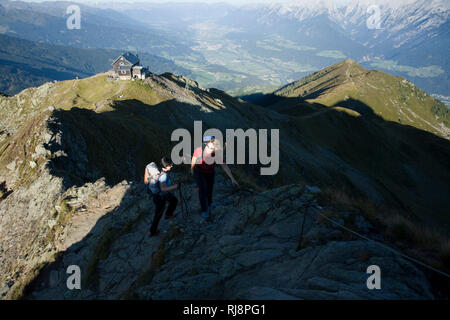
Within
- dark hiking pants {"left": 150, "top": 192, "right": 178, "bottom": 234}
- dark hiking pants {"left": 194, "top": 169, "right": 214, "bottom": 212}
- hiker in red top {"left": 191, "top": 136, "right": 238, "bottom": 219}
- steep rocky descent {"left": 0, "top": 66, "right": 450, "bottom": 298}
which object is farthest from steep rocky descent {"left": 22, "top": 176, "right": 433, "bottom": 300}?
hiker in red top {"left": 191, "top": 136, "right": 238, "bottom": 219}

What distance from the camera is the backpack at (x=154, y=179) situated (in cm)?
972

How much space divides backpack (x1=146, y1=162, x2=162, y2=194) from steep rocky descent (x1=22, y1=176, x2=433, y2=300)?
199 cm

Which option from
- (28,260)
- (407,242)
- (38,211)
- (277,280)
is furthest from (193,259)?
(38,211)

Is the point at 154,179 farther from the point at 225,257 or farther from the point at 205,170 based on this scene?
the point at 225,257

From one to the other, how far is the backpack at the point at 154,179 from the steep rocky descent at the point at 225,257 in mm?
1993

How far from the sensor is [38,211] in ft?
50.0

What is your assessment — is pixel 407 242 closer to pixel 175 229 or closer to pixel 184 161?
pixel 175 229

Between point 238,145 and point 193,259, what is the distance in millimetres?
40277

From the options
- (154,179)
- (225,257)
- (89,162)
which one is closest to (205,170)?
(154,179)

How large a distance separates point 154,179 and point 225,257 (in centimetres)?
Result: 373

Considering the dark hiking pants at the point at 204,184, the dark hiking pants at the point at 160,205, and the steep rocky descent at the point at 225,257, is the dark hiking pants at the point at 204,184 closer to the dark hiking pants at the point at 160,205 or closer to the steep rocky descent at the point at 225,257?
the steep rocky descent at the point at 225,257

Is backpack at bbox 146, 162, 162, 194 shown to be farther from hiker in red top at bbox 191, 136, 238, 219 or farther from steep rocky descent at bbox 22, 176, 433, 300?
steep rocky descent at bbox 22, 176, 433, 300

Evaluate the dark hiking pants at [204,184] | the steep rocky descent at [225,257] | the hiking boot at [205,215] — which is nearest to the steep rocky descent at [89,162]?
the steep rocky descent at [225,257]
